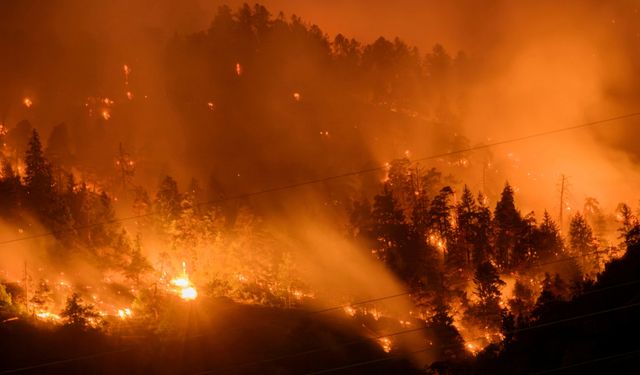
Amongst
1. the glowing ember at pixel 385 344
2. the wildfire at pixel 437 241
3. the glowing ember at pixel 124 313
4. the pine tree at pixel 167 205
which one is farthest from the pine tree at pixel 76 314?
the wildfire at pixel 437 241

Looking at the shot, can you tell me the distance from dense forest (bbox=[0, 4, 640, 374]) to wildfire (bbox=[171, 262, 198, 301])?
8.1 inches

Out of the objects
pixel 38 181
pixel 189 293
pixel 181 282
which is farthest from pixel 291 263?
pixel 38 181

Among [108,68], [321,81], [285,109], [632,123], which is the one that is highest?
[108,68]

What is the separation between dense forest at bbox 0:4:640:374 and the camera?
139 ft

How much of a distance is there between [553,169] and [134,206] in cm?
7284

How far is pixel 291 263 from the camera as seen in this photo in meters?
57.9

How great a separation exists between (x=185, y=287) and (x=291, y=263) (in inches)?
451

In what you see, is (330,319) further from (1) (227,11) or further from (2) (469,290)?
(1) (227,11)

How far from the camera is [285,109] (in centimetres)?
11194

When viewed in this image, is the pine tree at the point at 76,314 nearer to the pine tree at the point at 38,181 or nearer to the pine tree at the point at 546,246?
the pine tree at the point at 38,181

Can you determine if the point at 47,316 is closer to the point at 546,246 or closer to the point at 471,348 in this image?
the point at 471,348

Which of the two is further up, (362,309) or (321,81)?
(321,81)

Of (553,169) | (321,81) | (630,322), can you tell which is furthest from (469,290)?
(321,81)

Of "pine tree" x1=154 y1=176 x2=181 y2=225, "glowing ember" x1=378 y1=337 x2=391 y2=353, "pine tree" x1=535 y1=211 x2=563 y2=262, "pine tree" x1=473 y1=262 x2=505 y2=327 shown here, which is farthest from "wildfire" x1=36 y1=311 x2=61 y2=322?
"pine tree" x1=535 y1=211 x2=563 y2=262
